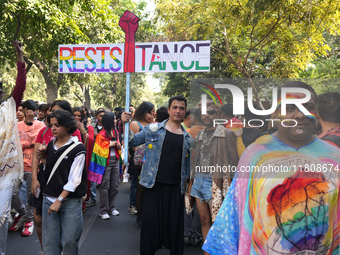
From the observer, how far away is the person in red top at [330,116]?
5.96 feet

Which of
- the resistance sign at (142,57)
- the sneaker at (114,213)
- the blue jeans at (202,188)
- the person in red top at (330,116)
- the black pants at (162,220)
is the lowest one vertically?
the sneaker at (114,213)

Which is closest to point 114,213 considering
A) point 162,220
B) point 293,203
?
point 162,220

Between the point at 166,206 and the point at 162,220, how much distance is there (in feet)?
0.57

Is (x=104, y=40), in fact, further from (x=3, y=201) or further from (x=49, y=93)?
(x=3, y=201)

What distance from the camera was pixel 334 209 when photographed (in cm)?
167

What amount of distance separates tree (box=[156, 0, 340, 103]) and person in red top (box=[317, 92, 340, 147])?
613 centimetres

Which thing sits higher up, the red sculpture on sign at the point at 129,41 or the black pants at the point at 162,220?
the red sculpture on sign at the point at 129,41

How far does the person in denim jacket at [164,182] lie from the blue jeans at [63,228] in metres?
0.84

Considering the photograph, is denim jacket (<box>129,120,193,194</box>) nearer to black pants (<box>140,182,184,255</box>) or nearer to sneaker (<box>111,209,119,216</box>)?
black pants (<box>140,182,184,255</box>)

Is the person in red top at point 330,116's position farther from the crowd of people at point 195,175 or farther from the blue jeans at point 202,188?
the blue jeans at point 202,188

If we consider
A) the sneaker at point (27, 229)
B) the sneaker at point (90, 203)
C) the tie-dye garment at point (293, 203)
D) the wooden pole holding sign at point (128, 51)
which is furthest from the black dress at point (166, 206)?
the sneaker at point (90, 203)

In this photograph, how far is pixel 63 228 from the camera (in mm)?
2891

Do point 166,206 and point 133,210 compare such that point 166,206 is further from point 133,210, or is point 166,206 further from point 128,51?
point 133,210

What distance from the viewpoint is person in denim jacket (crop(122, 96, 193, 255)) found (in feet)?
11.4
